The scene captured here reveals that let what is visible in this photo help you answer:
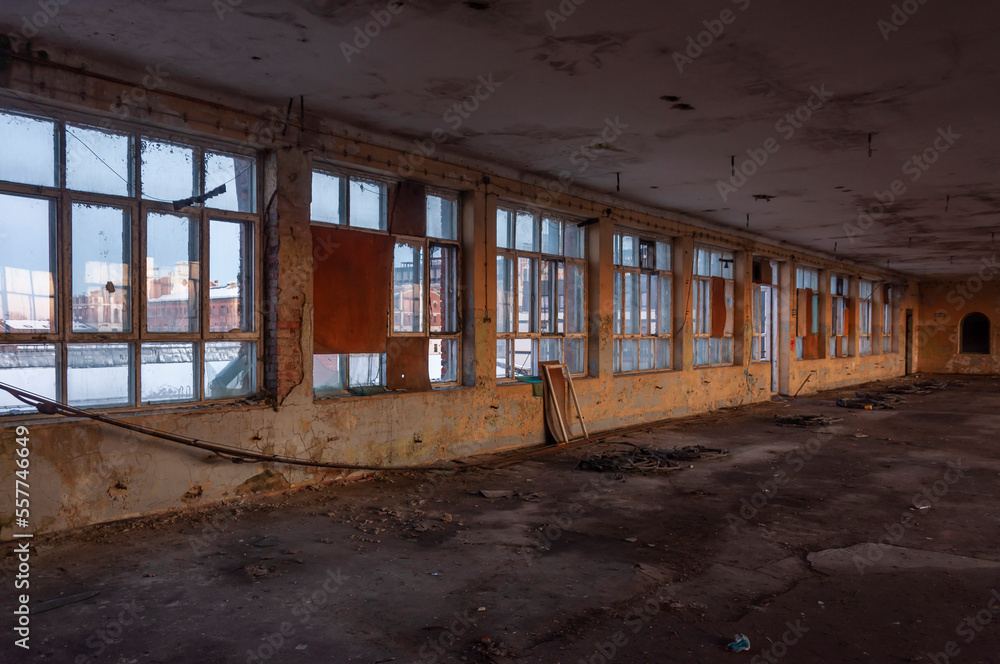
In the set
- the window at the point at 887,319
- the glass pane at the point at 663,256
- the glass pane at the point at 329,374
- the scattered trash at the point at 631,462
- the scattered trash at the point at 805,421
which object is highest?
the glass pane at the point at 663,256

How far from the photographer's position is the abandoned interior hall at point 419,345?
349cm

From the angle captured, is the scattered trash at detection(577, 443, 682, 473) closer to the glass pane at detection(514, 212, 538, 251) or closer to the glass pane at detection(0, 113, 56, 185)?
the glass pane at detection(514, 212, 538, 251)

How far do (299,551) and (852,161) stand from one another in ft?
23.8

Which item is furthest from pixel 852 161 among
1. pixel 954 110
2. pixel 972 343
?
pixel 972 343

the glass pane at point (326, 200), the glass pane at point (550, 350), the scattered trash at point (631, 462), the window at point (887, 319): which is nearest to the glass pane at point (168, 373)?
the glass pane at point (326, 200)

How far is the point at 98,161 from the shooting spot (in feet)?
16.0

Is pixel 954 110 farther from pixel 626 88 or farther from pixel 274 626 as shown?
pixel 274 626

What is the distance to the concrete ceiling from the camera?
397 cm

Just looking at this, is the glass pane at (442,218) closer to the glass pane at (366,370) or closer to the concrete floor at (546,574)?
the glass pane at (366,370)

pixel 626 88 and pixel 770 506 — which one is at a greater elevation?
pixel 626 88

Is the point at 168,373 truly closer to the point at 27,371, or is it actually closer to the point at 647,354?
the point at 27,371

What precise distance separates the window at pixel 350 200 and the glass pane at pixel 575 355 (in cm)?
353

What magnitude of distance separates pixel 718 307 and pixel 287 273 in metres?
8.83

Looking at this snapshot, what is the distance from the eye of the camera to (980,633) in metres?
3.21
